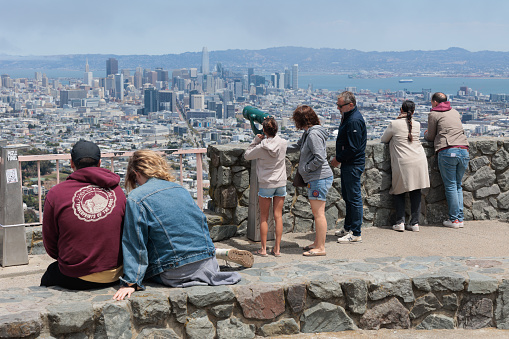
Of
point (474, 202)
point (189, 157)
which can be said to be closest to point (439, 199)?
point (474, 202)

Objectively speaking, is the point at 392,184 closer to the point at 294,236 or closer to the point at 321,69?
the point at 294,236

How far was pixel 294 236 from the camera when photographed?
6832 millimetres

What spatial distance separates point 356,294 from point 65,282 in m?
1.97

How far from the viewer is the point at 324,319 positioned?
163 inches

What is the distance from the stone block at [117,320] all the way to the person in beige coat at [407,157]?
4265mm

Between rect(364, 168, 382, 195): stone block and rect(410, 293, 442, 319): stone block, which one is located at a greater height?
rect(364, 168, 382, 195): stone block

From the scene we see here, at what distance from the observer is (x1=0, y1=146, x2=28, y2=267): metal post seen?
6.14 meters

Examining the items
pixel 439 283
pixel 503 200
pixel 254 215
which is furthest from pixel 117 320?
pixel 503 200

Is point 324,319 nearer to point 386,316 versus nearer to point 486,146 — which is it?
point 386,316

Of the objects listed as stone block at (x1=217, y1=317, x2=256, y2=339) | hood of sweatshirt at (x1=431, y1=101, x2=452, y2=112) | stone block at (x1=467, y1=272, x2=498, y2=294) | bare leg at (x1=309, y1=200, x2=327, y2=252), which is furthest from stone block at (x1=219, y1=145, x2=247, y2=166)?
stone block at (x1=467, y1=272, x2=498, y2=294)

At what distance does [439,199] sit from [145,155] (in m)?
4.74

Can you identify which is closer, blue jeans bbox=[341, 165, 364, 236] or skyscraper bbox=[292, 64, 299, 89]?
blue jeans bbox=[341, 165, 364, 236]

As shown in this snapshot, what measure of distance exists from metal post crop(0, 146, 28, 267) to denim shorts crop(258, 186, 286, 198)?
251 cm

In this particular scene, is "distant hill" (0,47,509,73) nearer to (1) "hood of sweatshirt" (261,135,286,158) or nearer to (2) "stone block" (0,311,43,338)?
(1) "hood of sweatshirt" (261,135,286,158)
